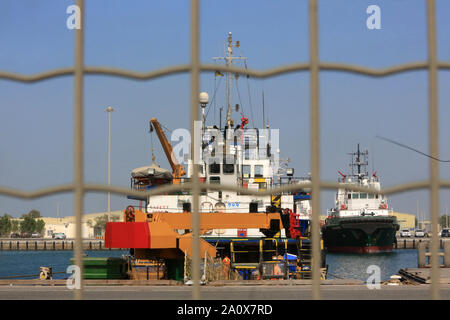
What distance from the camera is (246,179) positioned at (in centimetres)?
3198

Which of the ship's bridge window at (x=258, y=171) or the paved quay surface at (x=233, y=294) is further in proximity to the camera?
the ship's bridge window at (x=258, y=171)

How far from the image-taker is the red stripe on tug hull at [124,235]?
10.3 m

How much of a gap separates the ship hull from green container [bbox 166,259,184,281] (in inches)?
1741

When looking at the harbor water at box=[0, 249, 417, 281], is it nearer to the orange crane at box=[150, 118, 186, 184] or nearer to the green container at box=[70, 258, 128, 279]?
the orange crane at box=[150, 118, 186, 184]

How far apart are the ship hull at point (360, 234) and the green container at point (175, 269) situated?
145 ft

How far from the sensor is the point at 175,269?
18.5 m

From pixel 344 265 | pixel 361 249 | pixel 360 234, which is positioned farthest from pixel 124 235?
pixel 361 249

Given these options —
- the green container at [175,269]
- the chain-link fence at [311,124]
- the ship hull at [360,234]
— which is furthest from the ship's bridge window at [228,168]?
the ship hull at [360,234]

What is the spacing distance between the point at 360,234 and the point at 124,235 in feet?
185

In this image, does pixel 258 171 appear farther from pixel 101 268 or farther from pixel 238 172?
pixel 101 268

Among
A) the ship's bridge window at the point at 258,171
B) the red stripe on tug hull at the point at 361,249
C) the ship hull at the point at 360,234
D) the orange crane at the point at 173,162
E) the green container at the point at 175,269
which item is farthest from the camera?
the red stripe on tug hull at the point at 361,249

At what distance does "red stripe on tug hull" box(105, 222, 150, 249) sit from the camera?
33.9 feet

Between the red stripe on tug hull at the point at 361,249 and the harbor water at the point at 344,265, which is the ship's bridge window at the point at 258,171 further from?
the red stripe on tug hull at the point at 361,249
